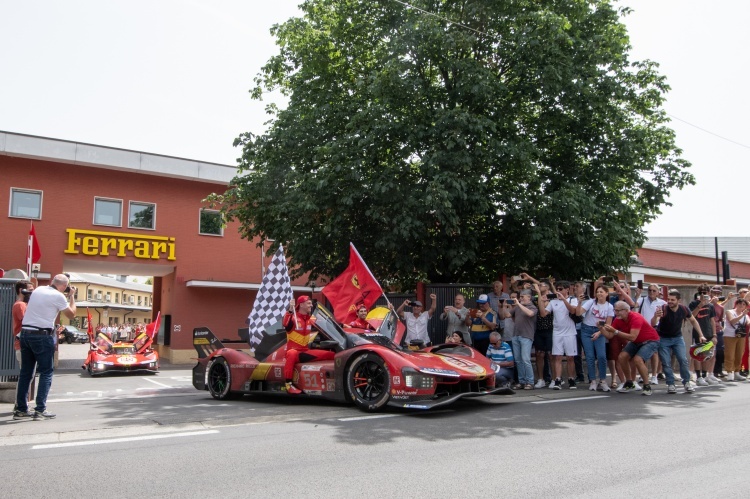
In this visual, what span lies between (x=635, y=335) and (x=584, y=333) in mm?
1054

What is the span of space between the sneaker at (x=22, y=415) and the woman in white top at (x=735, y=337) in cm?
1301

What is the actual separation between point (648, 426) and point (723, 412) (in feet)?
6.19

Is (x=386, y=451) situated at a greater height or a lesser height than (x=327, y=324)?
lesser

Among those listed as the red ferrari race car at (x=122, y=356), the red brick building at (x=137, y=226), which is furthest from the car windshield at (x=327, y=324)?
the red brick building at (x=137, y=226)

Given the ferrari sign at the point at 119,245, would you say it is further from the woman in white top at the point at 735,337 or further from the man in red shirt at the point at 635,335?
the woman in white top at the point at 735,337

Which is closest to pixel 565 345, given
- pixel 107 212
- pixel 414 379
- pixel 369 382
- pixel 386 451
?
pixel 414 379

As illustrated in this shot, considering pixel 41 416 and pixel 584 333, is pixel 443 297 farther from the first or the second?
pixel 41 416

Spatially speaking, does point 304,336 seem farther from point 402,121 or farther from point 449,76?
point 449,76

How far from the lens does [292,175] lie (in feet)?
53.0

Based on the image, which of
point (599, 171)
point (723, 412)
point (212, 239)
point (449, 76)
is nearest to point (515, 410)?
point (723, 412)

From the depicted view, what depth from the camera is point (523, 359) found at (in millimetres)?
11547

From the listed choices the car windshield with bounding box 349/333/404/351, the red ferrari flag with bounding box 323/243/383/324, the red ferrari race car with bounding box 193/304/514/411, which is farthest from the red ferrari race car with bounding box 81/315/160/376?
the car windshield with bounding box 349/333/404/351

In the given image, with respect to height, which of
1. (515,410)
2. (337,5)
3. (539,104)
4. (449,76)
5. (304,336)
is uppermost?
(337,5)

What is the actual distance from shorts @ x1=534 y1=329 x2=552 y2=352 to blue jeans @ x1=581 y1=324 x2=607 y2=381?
0.64 meters
